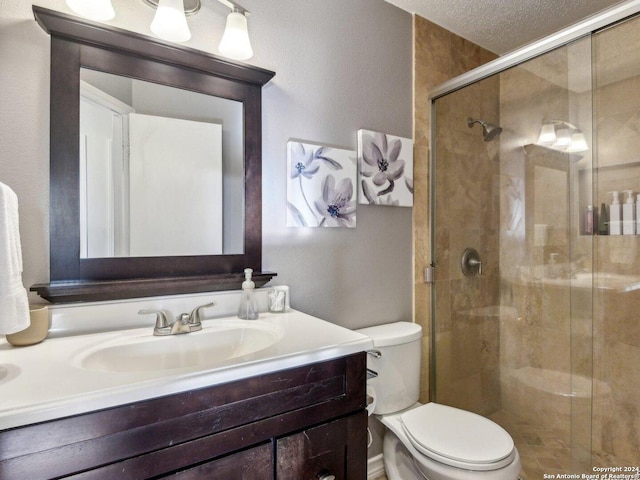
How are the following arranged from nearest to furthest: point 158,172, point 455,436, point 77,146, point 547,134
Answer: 1. point 77,146
2. point 158,172
3. point 455,436
4. point 547,134

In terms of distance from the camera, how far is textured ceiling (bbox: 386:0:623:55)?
1796 millimetres

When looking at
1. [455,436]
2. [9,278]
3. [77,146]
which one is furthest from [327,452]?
[77,146]

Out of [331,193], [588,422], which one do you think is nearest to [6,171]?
[331,193]

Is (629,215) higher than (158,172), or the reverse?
(158,172)

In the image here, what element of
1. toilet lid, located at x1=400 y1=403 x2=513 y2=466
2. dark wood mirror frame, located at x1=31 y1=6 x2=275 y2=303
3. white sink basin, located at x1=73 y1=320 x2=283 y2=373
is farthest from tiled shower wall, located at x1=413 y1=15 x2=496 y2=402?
white sink basin, located at x1=73 y1=320 x2=283 y2=373

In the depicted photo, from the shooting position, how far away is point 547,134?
1639 mm

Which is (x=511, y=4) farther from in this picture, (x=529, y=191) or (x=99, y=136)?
(x=99, y=136)

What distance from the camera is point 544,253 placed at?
1.66 meters

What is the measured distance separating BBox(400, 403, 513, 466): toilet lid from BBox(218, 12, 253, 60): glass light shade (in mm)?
1625

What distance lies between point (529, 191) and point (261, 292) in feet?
4.70

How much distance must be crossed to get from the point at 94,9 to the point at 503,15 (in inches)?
78.7

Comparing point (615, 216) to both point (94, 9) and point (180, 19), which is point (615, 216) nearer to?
point (180, 19)

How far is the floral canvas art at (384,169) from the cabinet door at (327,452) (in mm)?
1016

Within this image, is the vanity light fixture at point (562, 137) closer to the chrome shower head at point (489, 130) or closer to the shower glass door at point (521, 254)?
the shower glass door at point (521, 254)
